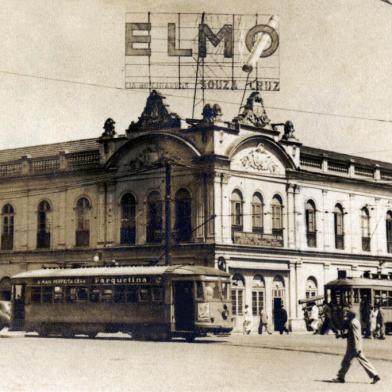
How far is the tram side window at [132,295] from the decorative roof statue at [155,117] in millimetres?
9167

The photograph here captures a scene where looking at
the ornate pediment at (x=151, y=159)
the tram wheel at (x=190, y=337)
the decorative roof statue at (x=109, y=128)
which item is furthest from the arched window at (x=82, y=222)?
the tram wheel at (x=190, y=337)

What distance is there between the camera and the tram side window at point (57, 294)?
30.2 meters

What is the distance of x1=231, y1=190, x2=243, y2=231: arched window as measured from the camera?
114ft

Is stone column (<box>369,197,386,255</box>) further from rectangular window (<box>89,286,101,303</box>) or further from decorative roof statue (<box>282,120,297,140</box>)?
rectangular window (<box>89,286,101,303</box>)

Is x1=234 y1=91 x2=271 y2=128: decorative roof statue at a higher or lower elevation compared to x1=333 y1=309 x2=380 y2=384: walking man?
higher

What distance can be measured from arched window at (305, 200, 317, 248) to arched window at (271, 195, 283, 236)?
1.85 m

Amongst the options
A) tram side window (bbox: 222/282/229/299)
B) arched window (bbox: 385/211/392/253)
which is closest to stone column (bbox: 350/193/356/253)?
arched window (bbox: 385/211/392/253)

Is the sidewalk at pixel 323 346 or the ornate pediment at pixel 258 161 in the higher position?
the ornate pediment at pixel 258 161

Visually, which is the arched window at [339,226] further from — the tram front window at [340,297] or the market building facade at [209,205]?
the tram front window at [340,297]

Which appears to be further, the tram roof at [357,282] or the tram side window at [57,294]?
the tram roof at [357,282]

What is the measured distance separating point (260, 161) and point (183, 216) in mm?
4178

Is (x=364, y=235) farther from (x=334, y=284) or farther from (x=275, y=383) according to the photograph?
(x=275, y=383)

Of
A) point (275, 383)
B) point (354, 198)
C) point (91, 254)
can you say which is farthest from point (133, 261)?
point (275, 383)

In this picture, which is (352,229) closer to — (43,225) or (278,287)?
(278,287)
